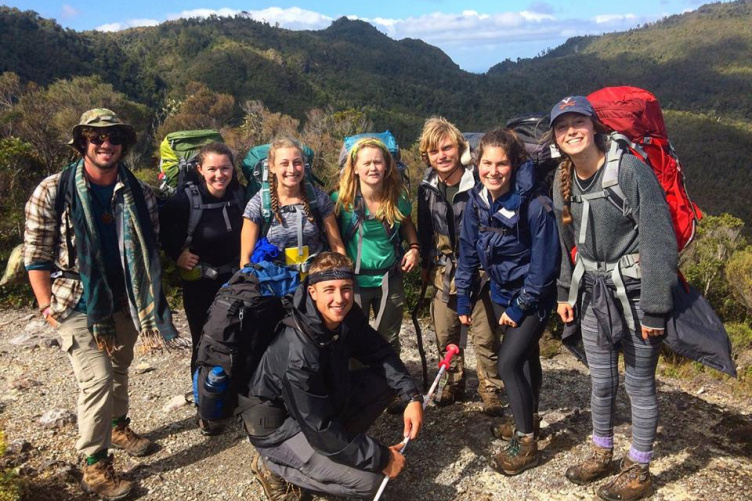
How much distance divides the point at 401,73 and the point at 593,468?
12718cm

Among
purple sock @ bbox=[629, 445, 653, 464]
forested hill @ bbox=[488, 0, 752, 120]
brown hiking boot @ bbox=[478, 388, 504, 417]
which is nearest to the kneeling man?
brown hiking boot @ bbox=[478, 388, 504, 417]

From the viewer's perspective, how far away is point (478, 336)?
375 cm

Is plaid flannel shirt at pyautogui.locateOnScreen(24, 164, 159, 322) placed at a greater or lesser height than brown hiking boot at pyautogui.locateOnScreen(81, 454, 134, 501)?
greater

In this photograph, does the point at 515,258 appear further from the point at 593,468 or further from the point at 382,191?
the point at 593,468

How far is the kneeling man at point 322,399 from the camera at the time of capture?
2.80m

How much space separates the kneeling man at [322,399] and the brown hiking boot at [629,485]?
1111mm

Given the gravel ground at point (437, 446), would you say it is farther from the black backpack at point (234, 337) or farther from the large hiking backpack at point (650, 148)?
the large hiking backpack at point (650, 148)

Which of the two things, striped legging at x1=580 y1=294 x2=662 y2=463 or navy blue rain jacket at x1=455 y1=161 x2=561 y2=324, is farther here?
navy blue rain jacket at x1=455 y1=161 x2=561 y2=324

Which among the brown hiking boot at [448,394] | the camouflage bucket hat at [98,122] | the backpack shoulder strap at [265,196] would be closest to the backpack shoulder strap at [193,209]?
the backpack shoulder strap at [265,196]

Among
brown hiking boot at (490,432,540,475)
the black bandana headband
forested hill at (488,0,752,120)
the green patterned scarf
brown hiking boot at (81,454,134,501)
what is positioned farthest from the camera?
forested hill at (488,0,752,120)

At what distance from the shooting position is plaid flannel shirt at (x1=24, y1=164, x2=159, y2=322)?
9.91 ft

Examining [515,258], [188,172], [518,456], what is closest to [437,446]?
[518,456]

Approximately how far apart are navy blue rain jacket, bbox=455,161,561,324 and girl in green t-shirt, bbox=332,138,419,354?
0.60 m

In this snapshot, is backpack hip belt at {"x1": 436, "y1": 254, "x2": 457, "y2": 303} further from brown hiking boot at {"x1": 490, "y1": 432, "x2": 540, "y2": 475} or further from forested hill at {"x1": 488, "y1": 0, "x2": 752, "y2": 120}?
forested hill at {"x1": 488, "y1": 0, "x2": 752, "y2": 120}
